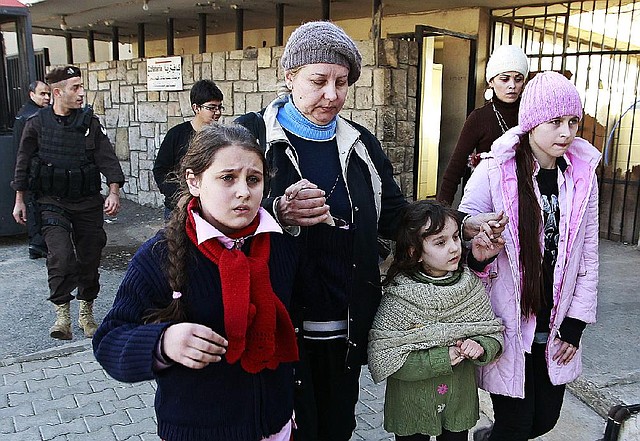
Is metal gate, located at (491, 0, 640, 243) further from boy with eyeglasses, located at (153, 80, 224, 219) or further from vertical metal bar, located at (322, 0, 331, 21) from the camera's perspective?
boy with eyeglasses, located at (153, 80, 224, 219)

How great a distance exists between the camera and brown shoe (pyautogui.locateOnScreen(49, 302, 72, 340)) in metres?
4.39

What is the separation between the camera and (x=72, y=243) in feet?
14.1

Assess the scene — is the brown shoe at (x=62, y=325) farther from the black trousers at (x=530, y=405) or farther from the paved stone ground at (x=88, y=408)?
the black trousers at (x=530, y=405)

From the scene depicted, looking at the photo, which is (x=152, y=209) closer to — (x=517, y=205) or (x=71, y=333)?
(x=71, y=333)

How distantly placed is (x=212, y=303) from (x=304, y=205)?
40 centimetres

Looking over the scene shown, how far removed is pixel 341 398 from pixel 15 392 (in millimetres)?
2340

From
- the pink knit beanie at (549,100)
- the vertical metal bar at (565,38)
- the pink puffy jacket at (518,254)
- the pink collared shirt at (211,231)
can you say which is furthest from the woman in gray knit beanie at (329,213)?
the vertical metal bar at (565,38)

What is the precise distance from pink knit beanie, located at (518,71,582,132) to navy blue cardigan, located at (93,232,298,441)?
136 cm

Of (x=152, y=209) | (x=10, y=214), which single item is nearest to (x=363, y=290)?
(x=10, y=214)

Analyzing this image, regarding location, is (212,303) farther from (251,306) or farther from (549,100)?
(549,100)

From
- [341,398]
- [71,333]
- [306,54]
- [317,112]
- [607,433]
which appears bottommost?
[71,333]

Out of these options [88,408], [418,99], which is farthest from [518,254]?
[418,99]

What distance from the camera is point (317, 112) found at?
2.03 m

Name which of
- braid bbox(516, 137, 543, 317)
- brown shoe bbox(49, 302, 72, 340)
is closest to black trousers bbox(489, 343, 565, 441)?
braid bbox(516, 137, 543, 317)
